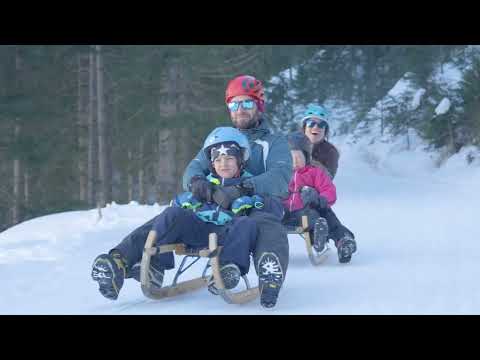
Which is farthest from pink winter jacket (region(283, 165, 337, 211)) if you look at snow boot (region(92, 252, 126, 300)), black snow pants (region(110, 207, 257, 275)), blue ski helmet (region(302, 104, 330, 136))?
snow boot (region(92, 252, 126, 300))

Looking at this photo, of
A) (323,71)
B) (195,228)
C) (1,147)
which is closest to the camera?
(195,228)

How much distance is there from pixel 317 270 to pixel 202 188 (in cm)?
209

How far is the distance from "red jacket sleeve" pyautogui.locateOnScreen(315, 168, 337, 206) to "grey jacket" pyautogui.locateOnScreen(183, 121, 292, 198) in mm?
1835

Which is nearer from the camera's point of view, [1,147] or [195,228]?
[195,228]

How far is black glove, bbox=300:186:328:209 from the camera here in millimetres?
7000

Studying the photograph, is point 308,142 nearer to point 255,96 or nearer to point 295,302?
point 255,96

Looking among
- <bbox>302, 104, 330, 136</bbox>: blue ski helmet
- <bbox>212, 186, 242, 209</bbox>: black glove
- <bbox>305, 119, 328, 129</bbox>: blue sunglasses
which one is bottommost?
<bbox>212, 186, 242, 209</bbox>: black glove

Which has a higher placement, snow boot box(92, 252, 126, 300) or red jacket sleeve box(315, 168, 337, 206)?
red jacket sleeve box(315, 168, 337, 206)

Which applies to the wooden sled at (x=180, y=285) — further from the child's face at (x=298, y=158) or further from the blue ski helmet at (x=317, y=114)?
the blue ski helmet at (x=317, y=114)

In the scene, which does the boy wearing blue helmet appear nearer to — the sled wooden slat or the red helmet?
the sled wooden slat

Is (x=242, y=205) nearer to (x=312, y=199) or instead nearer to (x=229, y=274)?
(x=229, y=274)

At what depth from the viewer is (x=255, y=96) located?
5.57 m
